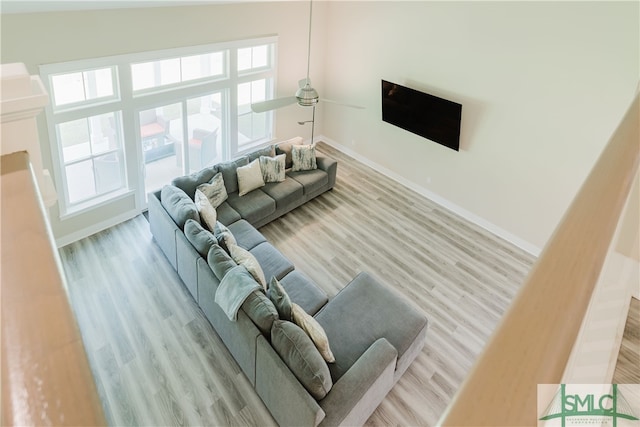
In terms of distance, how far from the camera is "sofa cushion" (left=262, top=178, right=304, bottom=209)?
266 inches

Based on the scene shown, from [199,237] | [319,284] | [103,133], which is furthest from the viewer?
[103,133]

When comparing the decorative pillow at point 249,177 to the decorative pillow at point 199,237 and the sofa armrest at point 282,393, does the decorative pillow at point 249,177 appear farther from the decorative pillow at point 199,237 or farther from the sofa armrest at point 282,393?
the sofa armrest at point 282,393

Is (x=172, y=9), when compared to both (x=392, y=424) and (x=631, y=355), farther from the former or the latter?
(x=631, y=355)

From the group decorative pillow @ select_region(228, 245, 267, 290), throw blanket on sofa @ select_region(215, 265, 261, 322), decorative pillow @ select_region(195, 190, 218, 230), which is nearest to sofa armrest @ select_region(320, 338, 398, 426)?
throw blanket on sofa @ select_region(215, 265, 261, 322)

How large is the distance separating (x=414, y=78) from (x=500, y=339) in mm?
7087

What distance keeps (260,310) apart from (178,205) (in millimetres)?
2029

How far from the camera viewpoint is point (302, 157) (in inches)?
286

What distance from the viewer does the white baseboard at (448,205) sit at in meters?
6.66

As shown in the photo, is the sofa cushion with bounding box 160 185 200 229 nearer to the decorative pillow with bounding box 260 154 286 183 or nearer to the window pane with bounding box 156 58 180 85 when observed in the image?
the decorative pillow with bounding box 260 154 286 183

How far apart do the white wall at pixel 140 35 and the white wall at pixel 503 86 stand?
97 centimetres

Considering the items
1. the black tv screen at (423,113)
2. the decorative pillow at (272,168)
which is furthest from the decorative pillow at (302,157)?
the black tv screen at (423,113)

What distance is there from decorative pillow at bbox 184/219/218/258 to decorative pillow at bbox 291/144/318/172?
2.51 meters

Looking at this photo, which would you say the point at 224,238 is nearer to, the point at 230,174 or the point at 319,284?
the point at 319,284

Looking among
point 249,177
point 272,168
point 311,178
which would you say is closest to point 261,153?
point 272,168
